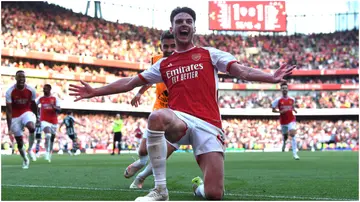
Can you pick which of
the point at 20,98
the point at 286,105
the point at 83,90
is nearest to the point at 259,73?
the point at 83,90

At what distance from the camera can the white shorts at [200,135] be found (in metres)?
6.25

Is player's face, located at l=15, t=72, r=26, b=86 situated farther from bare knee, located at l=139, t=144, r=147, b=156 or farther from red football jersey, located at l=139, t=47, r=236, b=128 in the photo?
red football jersey, located at l=139, t=47, r=236, b=128

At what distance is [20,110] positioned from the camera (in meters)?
14.5

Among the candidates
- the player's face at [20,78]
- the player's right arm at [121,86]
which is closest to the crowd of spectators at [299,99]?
the player's face at [20,78]

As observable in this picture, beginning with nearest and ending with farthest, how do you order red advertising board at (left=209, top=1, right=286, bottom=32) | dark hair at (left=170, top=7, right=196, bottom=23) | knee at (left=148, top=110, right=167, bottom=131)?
knee at (left=148, top=110, right=167, bottom=131)
dark hair at (left=170, top=7, right=196, bottom=23)
red advertising board at (left=209, top=1, right=286, bottom=32)

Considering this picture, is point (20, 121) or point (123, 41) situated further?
point (123, 41)

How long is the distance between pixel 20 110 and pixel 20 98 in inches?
14.9

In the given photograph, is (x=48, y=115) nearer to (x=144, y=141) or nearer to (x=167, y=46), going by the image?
(x=144, y=141)

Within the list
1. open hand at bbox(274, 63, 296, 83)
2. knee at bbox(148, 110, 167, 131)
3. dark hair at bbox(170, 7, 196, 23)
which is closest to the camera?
open hand at bbox(274, 63, 296, 83)

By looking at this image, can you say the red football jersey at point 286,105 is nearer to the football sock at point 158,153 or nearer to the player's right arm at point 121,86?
the player's right arm at point 121,86

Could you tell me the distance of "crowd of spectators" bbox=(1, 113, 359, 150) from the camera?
150 feet

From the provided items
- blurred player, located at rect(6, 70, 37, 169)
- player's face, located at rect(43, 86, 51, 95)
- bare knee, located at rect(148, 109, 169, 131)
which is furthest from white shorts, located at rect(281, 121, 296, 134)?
bare knee, located at rect(148, 109, 169, 131)

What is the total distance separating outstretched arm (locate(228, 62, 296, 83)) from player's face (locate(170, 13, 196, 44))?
59cm

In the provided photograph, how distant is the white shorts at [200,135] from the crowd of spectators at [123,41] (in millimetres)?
42213
